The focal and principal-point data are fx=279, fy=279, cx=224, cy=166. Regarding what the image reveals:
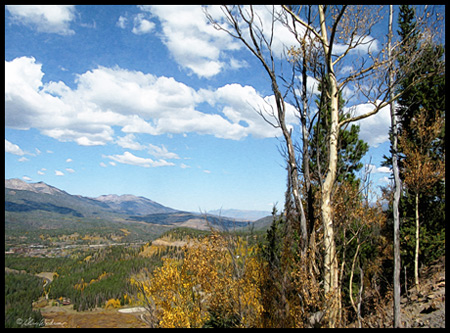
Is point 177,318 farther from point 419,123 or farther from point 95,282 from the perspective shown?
point 95,282

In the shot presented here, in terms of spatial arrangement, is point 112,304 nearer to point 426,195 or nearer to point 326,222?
point 426,195

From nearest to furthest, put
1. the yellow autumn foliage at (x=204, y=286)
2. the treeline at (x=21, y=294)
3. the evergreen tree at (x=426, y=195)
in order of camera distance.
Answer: the yellow autumn foliage at (x=204, y=286) → the evergreen tree at (x=426, y=195) → the treeline at (x=21, y=294)

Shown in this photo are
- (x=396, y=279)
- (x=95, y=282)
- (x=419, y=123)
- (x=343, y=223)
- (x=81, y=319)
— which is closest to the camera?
(x=343, y=223)

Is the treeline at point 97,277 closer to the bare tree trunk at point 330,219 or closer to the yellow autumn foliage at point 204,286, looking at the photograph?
the yellow autumn foliage at point 204,286

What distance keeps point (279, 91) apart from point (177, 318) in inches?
375

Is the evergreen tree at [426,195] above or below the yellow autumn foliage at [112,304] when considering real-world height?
above

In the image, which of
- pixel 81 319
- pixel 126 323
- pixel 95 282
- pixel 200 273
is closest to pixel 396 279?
pixel 200 273

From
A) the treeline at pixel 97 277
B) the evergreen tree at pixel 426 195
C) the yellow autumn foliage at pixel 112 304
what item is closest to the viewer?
the evergreen tree at pixel 426 195

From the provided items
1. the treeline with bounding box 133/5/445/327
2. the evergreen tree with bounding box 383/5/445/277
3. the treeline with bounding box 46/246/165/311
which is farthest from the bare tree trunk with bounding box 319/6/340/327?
the treeline with bounding box 46/246/165/311

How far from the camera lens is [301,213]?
4324mm

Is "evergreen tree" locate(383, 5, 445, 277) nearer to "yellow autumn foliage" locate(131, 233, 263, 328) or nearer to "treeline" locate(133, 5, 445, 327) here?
"treeline" locate(133, 5, 445, 327)

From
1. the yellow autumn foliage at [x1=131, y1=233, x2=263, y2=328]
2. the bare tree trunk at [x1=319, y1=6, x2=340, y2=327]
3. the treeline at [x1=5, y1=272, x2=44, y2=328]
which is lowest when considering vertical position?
the treeline at [x1=5, y1=272, x2=44, y2=328]

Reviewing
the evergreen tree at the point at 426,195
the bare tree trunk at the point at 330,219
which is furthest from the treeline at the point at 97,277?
the bare tree trunk at the point at 330,219

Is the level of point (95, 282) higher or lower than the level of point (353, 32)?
lower
